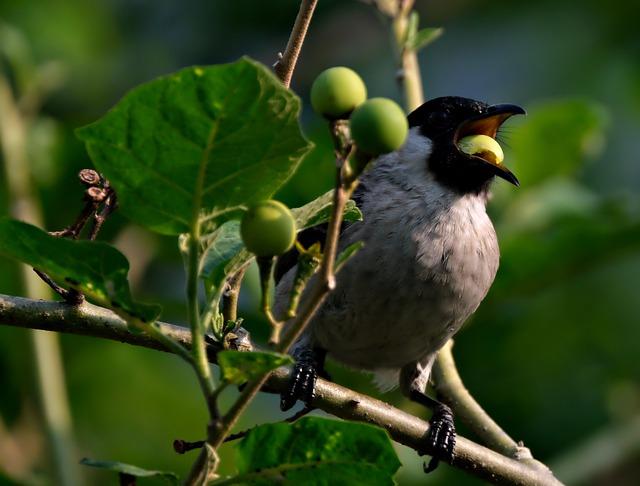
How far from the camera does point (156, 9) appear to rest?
8.30 m

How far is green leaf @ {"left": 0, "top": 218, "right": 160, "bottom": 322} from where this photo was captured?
5.72 feet

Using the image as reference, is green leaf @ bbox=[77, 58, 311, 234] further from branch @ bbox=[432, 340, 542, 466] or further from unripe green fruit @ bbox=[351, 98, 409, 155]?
branch @ bbox=[432, 340, 542, 466]

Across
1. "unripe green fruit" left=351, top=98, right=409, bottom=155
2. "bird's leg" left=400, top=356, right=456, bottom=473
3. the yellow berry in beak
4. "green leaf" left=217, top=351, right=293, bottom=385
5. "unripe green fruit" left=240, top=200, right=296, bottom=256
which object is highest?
"unripe green fruit" left=351, top=98, right=409, bottom=155

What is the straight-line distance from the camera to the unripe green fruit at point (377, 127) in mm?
1526

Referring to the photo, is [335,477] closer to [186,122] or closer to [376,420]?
[186,122]

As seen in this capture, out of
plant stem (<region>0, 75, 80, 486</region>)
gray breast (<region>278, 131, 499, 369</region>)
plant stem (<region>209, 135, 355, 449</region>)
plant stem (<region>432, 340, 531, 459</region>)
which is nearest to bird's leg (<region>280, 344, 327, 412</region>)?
gray breast (<region>278, 131, 499, 369</region>)

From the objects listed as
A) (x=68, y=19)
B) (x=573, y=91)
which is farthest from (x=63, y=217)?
(x=573, y=91)

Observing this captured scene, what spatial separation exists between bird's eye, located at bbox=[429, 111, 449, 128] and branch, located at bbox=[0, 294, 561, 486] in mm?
1797

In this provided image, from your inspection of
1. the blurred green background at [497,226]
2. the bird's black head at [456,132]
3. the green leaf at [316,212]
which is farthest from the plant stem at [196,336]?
the bird's black head at [456,132]

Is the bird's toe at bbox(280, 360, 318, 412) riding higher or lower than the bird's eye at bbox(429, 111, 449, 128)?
lower

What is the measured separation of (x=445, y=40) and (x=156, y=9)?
2.74 m

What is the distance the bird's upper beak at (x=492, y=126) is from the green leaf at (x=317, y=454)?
216 cm

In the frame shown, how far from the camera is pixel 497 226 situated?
486cm

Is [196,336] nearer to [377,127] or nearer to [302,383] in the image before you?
[377,127]
